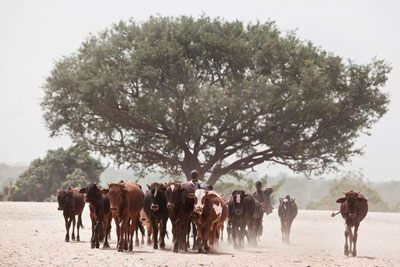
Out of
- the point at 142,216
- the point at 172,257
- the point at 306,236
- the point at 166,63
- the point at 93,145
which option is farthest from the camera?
the point at 93,145

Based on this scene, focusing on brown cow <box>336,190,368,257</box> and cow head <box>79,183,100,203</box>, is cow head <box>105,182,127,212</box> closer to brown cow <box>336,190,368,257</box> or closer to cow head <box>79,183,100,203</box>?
cow head <box>79,183,100,203</box>

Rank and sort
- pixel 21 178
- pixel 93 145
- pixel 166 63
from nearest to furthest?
1. pixel 166 63
2. pixel 93 145
3. pixel 21 178

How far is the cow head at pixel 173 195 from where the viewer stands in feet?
68.1

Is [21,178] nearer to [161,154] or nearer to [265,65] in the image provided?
[161,154]

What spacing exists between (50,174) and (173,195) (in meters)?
45.6

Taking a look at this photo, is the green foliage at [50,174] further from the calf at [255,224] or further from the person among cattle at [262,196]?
the calf at [255,224]

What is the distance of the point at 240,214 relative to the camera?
2403 centimetres

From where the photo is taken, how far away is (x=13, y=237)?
81.6ft

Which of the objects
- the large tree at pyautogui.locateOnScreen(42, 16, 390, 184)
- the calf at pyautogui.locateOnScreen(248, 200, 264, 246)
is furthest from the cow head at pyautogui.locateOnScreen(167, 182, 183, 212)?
the large tree at pyautogui.locateOnScreen(42, 16, 390, 184)

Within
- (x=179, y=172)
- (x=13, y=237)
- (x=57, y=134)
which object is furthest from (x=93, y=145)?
(x=13, y=237)

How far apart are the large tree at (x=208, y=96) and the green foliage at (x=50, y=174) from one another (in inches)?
679

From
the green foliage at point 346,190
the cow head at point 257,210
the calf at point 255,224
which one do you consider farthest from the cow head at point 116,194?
the green foliage at point 346,190

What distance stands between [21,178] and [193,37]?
2877 cm

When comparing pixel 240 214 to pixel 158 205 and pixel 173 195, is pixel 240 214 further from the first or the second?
pixel 173 195
